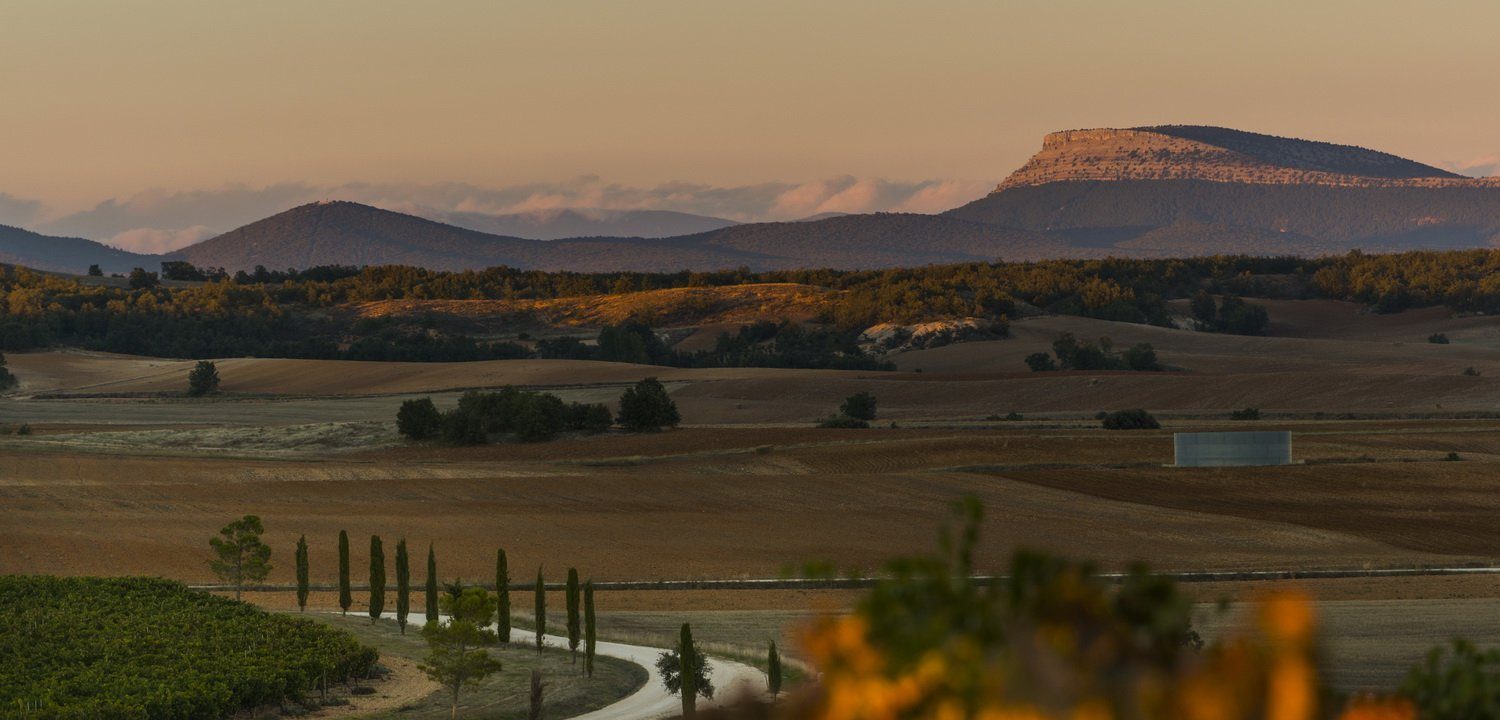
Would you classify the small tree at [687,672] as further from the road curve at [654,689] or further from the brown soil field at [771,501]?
the brown soil field at [771,501]

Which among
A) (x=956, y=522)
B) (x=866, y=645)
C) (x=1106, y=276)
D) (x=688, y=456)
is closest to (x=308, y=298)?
(x=1106, y=276)

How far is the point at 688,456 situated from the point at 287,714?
4757cm

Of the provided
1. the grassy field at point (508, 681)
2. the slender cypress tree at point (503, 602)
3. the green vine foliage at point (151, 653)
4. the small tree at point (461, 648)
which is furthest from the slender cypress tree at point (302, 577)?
the small tree at point (461, 648)

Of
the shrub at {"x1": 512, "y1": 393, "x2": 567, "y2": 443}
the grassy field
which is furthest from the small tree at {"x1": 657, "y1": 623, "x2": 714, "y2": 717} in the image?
the shrub at {"x1": 512, "y1": 393, "x2": 567, "y2": 443}

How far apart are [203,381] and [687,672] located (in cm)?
10132

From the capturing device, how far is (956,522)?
53.8 m

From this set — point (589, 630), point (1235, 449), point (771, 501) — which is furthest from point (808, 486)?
point (589, 630)

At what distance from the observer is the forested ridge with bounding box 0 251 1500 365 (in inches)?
6186

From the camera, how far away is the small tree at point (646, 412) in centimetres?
9031

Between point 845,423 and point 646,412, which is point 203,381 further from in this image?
point 845,423

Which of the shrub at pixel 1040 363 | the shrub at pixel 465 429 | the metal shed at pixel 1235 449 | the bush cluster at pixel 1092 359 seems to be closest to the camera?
the metal shed at pixel 1235 449

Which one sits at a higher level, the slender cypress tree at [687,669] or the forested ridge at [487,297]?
the forested ridge at [487,297]

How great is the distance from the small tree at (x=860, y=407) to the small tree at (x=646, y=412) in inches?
465

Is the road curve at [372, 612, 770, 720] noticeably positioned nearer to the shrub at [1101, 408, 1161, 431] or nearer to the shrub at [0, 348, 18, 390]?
the shrub at [1101, 408, 1161, 431]
